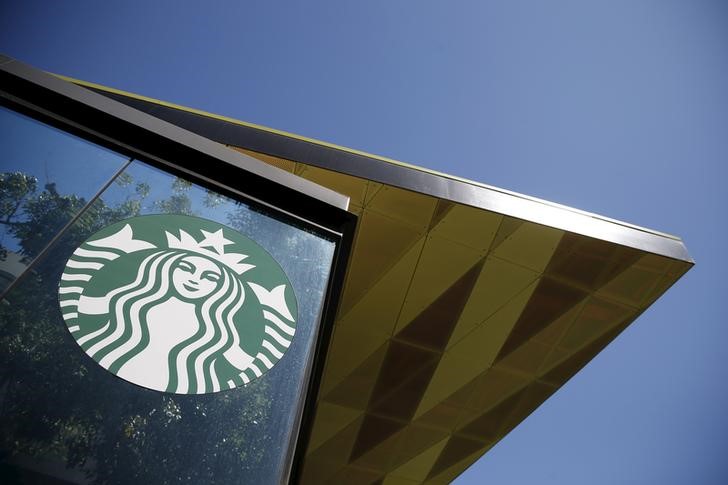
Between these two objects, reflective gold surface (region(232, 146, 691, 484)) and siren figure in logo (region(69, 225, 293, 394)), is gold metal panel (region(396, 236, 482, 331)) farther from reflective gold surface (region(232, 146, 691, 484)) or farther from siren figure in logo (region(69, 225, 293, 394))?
siren figure in logo (region(69, 225, 293, 394))

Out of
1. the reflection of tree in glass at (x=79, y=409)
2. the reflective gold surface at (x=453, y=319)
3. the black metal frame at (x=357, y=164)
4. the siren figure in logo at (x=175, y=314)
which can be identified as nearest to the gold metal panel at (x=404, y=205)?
the reflective gold surface at (x=453, y=319)

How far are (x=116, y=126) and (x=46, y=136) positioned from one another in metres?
0.42

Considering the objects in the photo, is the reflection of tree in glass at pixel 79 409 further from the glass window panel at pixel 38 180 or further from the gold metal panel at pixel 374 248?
the gold metal panel at pixel 374 248

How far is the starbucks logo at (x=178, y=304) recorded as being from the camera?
2.55 m

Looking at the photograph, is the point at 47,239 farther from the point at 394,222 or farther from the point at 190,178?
the point at 394,222

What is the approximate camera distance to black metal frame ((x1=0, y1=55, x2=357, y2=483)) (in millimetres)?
3055

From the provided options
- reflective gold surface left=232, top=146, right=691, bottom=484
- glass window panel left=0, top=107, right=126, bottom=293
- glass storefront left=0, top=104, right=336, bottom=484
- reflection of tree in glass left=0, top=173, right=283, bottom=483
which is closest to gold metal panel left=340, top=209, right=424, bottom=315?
reflective gold surface left=232, top=146, right=691, bottom=484

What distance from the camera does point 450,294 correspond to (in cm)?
801

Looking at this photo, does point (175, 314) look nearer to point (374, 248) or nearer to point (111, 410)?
point (111, 410)

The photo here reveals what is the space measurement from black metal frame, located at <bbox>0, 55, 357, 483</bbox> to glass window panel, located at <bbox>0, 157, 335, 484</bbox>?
0.79ft

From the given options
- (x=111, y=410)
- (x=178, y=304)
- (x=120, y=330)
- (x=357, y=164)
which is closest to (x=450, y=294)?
(x=357, y=164)

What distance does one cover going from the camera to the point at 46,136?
3.05m

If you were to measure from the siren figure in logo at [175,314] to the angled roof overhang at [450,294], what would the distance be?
3.68 meters

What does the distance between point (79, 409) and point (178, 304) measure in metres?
0.76
